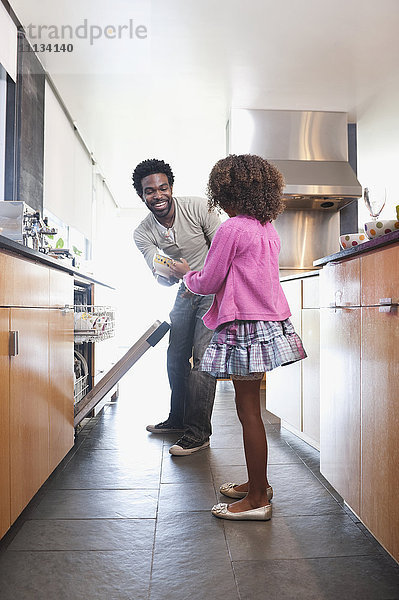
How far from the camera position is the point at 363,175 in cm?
762

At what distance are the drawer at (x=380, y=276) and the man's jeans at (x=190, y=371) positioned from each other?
46.7 inches

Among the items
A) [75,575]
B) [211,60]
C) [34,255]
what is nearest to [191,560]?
[75,575]

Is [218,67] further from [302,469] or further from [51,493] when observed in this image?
[51,493]

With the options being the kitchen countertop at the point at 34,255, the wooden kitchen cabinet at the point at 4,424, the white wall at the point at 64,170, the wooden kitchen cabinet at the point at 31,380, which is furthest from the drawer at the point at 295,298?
the white wall at the point at 64,170

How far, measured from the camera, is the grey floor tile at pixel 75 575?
1.26 m

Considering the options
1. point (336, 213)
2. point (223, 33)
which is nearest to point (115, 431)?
point (223, 33)

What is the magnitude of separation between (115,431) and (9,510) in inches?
62.5

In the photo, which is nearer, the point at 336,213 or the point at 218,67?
the point at 218,67

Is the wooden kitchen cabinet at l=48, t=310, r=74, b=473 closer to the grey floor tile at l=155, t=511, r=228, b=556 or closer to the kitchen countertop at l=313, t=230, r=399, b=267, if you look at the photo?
the grey floor tile at l=155, t=511, r=228, b=556

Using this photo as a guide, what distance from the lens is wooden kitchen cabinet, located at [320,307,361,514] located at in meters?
1.53

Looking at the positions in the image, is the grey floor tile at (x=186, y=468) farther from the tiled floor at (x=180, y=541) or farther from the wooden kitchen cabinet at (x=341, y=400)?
the wooden kitchen cabinet at (x=341, y=400)

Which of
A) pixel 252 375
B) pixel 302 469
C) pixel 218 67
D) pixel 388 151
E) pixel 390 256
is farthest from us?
pixel 388 151

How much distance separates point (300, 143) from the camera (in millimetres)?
4805

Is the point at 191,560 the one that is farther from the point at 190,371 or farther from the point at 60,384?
the point at 190,371
